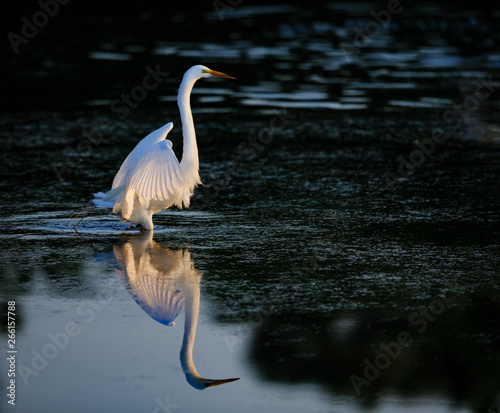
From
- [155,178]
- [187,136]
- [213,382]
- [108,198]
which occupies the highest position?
[187,136]

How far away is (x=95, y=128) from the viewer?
12.1 metres

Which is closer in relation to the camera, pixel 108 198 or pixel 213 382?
pixel 213 382

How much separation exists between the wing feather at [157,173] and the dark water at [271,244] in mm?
481

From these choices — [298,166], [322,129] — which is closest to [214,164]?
[298,166]

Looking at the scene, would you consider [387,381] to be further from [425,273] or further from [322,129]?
[322,129]

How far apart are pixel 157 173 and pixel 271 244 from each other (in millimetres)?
1119

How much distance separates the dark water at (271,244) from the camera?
15.3 ft

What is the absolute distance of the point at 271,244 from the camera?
7027 mm

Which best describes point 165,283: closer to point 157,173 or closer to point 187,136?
point 157,173

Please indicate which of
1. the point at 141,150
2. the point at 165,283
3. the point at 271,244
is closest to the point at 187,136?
the point at 141,150

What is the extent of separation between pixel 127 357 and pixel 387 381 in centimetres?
151

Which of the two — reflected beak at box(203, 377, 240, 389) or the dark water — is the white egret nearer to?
the dark water

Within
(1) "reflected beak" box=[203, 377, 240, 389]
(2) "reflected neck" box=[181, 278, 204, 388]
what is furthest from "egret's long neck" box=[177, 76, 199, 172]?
(1) "reflected beak" box=[203, 377, 240, 389]

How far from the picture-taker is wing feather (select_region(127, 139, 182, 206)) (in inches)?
270
